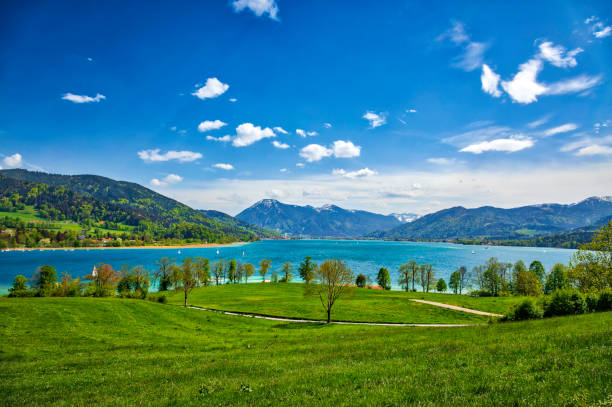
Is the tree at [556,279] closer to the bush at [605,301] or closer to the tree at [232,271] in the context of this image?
the bush at [605,301]

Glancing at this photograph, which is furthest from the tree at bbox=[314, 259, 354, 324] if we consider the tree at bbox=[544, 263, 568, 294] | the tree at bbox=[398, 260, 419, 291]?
the tree at bbox=[544, 263, 568, 294]

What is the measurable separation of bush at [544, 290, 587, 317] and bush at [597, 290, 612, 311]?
A: 2.09 meters

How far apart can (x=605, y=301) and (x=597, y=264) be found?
12.2m

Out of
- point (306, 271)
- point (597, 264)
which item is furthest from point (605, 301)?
point (306, 271)

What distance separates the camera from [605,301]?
3262cm

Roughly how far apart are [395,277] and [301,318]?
117 m

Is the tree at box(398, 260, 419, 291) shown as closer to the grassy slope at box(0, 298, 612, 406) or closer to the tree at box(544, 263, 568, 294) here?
the tree at box(544, 263, 568, 294)

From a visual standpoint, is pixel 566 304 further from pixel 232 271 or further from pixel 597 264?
pixel 232 271

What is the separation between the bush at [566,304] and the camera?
3209cm

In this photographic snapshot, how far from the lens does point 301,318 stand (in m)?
53.8

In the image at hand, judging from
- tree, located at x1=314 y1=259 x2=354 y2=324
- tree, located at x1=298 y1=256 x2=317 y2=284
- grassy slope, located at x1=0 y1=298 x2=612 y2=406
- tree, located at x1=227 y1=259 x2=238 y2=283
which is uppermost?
grassy slope, located at x1=0 y1=298 x2=612 y2=406

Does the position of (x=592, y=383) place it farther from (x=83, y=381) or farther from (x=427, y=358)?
(x=83, y=381)

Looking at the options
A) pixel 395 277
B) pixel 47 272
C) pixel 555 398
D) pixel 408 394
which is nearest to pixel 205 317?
pixel 408 394

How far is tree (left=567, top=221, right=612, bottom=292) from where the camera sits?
127ft
